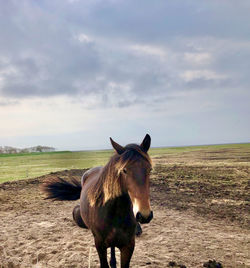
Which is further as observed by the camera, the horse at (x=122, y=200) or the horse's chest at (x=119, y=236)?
the horse's chest at (x=119, y=236)

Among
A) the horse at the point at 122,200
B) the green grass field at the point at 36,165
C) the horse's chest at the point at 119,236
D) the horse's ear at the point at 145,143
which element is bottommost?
the green grass field at the point at 36,165

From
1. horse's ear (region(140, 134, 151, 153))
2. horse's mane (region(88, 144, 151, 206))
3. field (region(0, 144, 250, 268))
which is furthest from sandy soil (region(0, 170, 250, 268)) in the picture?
horse's ear (region(140, 134, 151, 153))

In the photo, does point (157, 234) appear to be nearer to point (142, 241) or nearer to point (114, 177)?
point (142, 241)

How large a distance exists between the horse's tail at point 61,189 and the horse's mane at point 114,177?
6.81 ft

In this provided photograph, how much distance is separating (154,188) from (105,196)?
32.0 ft

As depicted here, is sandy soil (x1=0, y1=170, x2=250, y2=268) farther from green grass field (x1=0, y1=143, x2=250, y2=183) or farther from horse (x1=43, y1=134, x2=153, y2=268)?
green grass field (x1=0, y1=143, x2=250, y2=183)

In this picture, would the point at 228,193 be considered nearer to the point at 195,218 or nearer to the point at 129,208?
the point at 195,218

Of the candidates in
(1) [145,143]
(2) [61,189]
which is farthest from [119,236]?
(2) [61,189]

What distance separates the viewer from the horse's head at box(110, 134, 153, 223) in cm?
214

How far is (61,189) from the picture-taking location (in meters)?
4.93

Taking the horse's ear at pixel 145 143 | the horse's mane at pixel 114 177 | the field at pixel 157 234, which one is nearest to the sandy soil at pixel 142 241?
the field at pixel 157 234

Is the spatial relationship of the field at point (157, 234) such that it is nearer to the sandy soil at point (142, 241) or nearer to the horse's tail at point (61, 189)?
the sandy soil at point (142, 241)

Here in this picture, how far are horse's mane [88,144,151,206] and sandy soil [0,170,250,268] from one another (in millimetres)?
1504

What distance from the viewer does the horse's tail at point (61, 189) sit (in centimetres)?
492
